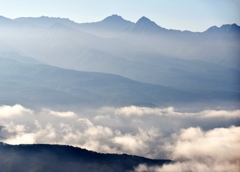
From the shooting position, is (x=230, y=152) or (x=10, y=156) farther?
(x=230, y=152)

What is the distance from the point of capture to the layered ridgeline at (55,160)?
12862 cm

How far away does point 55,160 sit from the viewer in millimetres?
131625

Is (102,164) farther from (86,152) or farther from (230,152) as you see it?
(230,152)

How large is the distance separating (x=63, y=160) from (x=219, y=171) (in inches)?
3012

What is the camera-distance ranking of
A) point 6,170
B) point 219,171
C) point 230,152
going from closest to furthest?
1. point 6,170
2. point 219,171
3. point 230,152

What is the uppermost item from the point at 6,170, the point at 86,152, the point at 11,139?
the point at 11,139

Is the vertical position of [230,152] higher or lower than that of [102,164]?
higher

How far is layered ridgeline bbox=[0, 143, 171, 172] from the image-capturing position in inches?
5064

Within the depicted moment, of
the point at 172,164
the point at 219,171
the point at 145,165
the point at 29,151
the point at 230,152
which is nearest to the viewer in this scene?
the point at 29,151

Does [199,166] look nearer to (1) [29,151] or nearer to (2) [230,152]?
(2) [230,152]

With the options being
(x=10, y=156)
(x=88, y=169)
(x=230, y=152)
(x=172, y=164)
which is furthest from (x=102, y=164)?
(x=230, y=152)

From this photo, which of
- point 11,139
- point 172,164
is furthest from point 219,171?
point 11,139

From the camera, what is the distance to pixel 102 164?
135m

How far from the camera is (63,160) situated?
132 m
